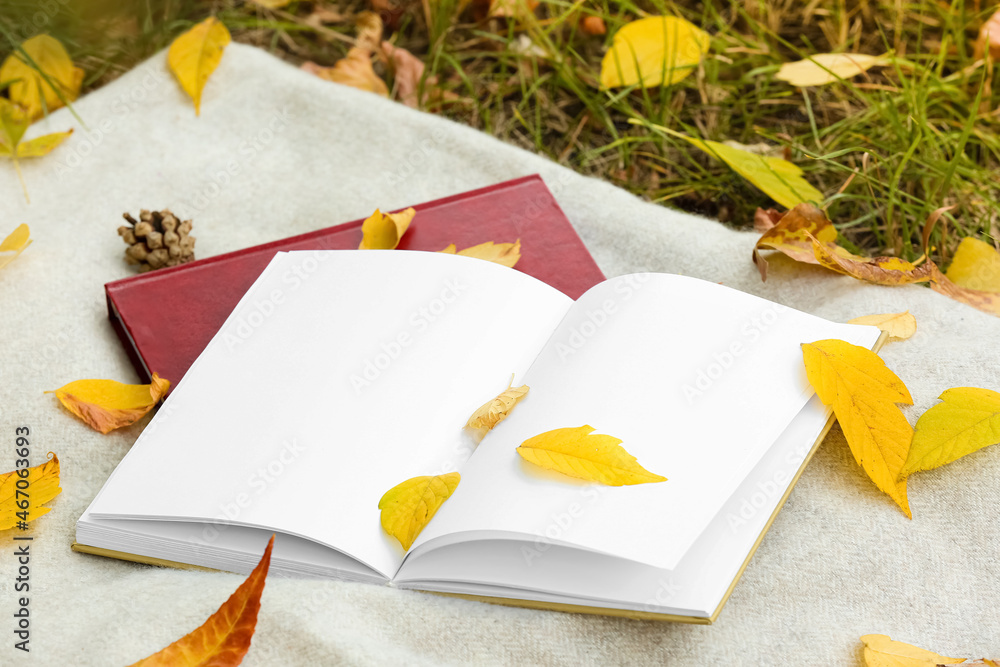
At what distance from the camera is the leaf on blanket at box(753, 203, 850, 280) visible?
37.9 inches

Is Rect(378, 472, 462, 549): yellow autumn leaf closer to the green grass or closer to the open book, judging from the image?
the open book

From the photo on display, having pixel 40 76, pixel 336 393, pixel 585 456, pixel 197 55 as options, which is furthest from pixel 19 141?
pixel 585 456

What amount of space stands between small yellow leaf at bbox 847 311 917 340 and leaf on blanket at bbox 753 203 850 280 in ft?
0.33

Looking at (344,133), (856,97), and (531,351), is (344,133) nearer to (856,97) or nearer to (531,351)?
(531,351)

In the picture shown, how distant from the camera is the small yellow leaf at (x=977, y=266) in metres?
0.98

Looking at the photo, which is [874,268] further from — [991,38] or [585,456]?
[991,38]

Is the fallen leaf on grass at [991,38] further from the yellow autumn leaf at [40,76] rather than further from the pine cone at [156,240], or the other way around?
the yellow autumn leaf at [40,76]

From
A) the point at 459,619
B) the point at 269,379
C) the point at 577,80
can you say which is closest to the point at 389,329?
the point at 269,379

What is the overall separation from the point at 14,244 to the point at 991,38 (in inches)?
59.5

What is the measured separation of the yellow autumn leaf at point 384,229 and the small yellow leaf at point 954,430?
0.63 m

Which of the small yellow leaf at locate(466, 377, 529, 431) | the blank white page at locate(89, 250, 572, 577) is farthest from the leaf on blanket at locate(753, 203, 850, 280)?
the small yellow leaf at locate(466, 377, 529, 431)

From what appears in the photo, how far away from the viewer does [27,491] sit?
79 centimetres

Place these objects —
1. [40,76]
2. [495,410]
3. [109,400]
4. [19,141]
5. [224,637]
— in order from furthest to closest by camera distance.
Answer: [40,76] < [19,141] < [109,400] < [495,410] < [224,637]

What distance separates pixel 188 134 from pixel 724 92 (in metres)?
0.92
